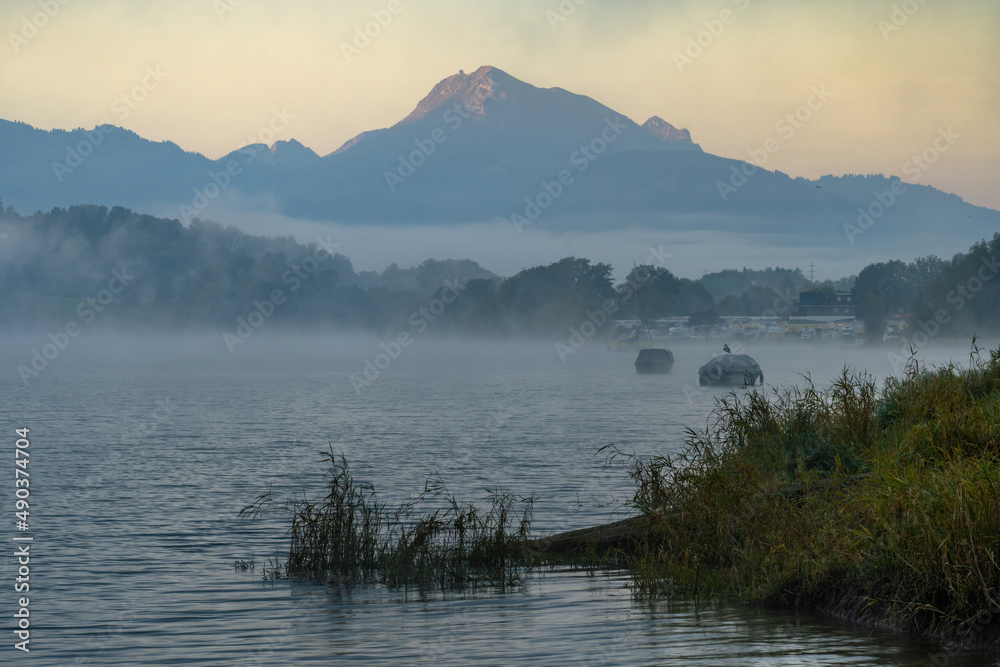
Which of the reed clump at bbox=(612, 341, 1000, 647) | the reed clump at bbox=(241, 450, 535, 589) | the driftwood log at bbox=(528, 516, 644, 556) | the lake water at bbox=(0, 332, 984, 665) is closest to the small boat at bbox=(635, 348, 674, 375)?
the lake water at bbox=(0, 332, 984, 665)

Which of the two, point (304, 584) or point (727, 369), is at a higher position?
point (727, 369)

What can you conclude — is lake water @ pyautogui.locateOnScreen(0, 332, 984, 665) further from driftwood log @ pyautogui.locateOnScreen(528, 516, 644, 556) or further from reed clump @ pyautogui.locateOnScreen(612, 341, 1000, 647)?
driftwood log @ pyautogui.locateOnScreen(528, 516, 644, 556)

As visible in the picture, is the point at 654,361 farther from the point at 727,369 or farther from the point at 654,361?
the point at 727,369

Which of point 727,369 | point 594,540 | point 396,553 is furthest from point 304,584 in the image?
point 727,369

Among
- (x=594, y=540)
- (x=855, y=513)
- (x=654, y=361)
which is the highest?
(x=654, y=361)

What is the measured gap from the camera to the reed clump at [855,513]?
444 inches

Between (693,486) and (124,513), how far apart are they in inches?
712

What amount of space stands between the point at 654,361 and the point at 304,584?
446ft

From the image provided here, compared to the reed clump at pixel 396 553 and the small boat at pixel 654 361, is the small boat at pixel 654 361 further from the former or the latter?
the reed clump at pixel 396 553

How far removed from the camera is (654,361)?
150 metres

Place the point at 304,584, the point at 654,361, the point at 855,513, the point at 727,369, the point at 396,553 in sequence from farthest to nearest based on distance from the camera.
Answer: the point at 654,361
the point at 727,369
the point at 396,553
the point at 304,584
the point at 855,513

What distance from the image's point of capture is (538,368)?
18412 centimetres

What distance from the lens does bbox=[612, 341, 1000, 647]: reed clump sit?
1128cm

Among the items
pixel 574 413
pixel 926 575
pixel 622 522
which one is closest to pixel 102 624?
pixel 622 522
